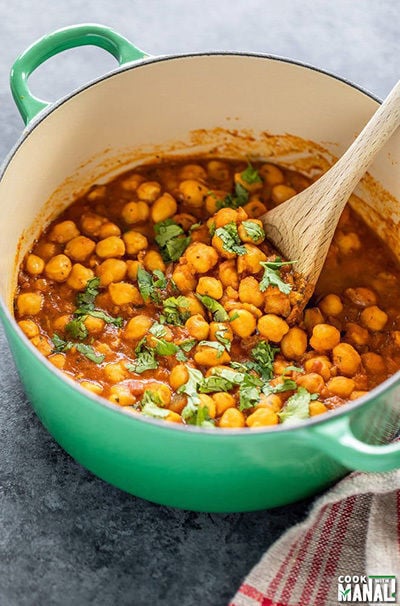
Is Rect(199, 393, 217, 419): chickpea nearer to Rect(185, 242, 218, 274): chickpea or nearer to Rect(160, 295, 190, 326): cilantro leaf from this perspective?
Rect(160, 295, 190, 326): cilantro leaf

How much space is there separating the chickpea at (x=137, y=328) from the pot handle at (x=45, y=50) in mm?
646

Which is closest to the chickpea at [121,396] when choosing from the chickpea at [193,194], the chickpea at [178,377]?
the chickpea at [178,377]

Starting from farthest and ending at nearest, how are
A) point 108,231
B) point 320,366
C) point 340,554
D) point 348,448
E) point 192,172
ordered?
point 192,172 → point 108,231 → point 320,366 → point 340,554 → point 348,448

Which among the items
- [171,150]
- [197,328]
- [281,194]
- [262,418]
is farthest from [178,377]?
[171,150]

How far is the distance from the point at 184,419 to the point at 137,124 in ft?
3.48

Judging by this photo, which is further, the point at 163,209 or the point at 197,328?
the point at 163,209

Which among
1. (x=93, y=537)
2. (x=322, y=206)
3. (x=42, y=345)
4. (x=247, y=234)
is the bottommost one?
(x=93, y=537)

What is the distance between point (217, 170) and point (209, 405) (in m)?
1.00

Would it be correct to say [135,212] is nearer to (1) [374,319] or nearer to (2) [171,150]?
(2) [171,150]

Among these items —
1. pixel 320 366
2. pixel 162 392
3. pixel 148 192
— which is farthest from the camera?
pixel 148 192

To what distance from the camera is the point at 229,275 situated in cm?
287

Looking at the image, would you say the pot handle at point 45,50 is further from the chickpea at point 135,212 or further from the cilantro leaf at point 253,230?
the cilantro leaf at point 253,230

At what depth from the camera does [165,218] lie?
309 centimetres

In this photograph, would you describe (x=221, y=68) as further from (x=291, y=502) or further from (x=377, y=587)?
(x=377, y=587)
